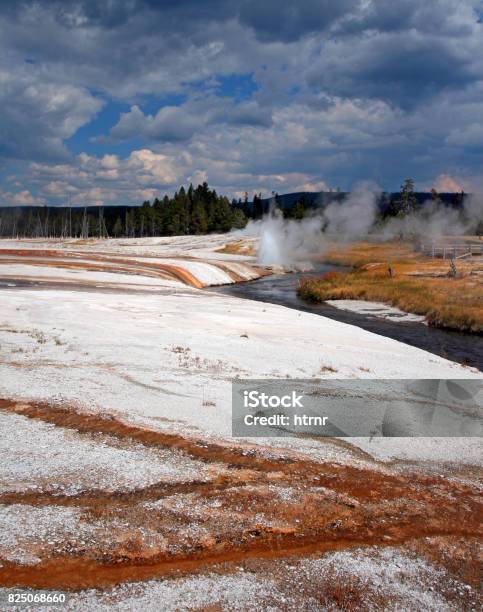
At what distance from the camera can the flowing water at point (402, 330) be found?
1986cm

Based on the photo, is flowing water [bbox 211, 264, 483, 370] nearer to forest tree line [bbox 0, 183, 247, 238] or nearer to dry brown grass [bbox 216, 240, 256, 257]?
dry brown grass [bbox 216, 240, 256, 257]

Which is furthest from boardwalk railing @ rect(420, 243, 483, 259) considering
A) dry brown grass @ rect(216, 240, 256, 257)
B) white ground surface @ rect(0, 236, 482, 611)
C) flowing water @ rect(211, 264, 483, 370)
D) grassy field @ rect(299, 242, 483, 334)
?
white ground surface @ rect(0, 236, 482, 611)

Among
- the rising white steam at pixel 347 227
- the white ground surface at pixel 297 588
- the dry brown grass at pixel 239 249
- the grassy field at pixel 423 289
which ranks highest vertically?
the rising white steam at pixel 347 227

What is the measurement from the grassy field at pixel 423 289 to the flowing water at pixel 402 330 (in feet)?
4.56

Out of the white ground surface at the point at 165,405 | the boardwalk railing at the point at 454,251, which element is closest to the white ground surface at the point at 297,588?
the white ground surface at the point at 165,405

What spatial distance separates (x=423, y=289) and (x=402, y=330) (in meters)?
9.72

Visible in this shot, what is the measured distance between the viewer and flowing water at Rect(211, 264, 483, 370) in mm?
19859

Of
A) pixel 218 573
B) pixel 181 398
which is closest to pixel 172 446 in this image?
pixel 181 398

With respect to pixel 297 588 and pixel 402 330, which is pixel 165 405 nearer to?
pixel 297 588

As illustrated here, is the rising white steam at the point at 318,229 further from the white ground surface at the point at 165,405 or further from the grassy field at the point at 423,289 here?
the white ground surface at the point at 165,405

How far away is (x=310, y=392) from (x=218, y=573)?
6.55 meters

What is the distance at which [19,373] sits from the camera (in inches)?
436

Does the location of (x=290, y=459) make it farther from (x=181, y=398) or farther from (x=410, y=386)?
(x=410, y=386)

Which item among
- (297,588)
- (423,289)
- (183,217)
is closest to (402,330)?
(423,289)
